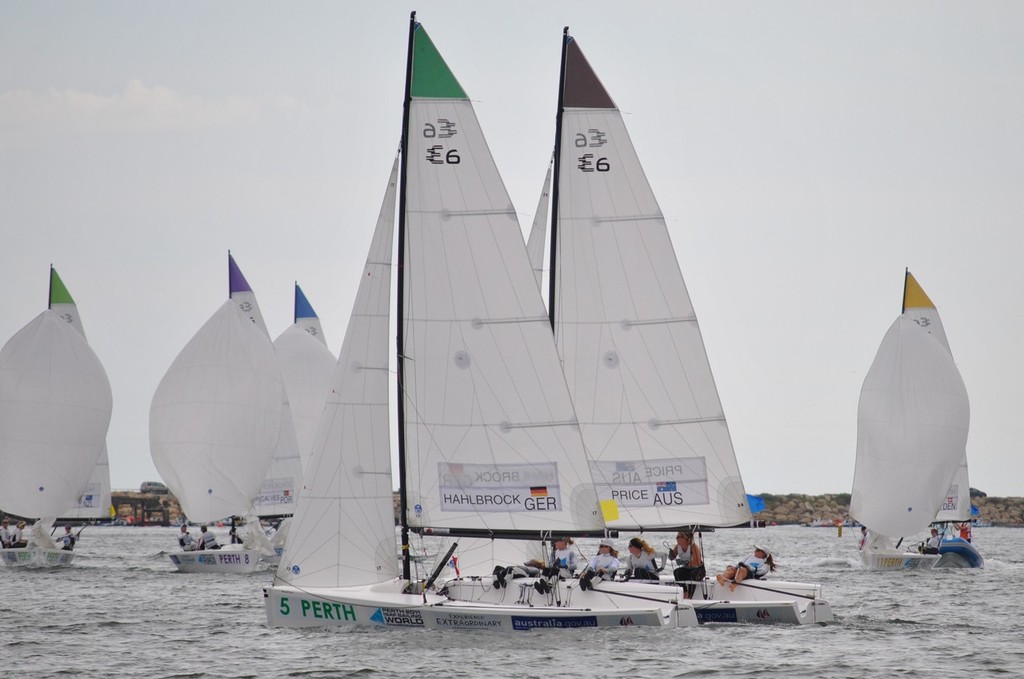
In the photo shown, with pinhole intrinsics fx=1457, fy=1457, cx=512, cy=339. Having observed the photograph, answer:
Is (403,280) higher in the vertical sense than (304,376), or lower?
lower

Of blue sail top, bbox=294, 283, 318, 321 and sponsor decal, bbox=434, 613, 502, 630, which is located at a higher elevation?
blue sail top, bbox=294, 283, 318, 321

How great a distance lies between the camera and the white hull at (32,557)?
54094 mm

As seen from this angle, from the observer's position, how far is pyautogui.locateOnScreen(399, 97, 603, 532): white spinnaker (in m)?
26.5

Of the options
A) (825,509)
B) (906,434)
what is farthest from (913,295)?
(825,509)

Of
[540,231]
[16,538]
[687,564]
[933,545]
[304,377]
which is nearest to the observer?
[687,564]

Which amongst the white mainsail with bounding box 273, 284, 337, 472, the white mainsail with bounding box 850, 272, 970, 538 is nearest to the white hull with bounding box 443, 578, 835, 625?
the white mainsail with bounding box 850, 272, 970, 538

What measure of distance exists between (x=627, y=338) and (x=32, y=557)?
104 feet

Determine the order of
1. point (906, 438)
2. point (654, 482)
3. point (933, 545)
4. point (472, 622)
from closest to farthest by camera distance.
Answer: point (472, 622) → point (654, 482) → point (906, 438) → point (933, 545)

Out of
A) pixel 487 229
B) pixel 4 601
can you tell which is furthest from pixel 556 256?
pixel 4 601

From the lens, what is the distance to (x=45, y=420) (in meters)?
54.8

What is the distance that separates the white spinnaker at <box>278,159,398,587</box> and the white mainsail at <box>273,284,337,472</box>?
35717 millimetres

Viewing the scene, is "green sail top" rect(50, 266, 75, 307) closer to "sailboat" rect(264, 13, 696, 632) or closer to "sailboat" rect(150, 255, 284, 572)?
"sailboat" rect(150, 255, 284, 572)

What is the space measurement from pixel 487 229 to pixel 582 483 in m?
4.96

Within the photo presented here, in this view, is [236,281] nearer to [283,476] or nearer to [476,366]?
[283,476]
